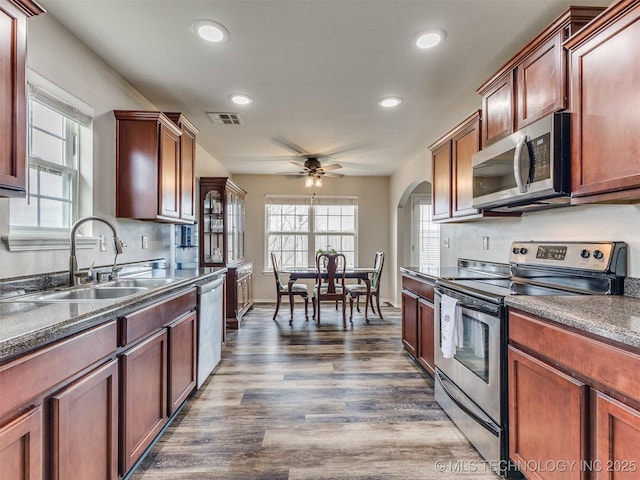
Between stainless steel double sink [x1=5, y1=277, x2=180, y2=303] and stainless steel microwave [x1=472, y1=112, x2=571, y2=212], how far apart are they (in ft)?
7.07

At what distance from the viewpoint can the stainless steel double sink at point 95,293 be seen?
1562 mm

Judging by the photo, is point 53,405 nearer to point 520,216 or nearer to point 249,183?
point 520,216

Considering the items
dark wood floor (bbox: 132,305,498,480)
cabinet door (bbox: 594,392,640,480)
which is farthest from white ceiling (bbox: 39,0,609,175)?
dark wood floor (bbox: 132,305,498,480)

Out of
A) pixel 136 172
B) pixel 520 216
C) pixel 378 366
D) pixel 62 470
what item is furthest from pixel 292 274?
pixel 62 470

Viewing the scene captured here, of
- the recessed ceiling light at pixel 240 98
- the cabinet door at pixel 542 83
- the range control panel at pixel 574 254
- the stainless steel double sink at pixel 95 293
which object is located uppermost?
the recessed ceiling light at pixel 240 98

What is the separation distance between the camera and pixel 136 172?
8.23 ft

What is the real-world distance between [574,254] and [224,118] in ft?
10.3

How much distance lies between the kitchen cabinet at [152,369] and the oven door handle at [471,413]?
1.76m

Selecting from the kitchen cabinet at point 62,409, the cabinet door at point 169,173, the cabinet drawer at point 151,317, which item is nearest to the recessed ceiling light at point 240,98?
the cabinet door at point 169,173

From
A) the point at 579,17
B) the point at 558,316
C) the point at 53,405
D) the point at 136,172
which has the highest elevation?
the point at 579,17

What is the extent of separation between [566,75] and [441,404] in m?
2.12

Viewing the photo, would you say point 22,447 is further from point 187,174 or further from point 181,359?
point 187,174

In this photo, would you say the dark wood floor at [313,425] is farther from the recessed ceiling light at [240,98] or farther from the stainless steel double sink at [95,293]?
the recessed ceiling light at [240,98]

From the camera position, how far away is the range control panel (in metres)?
1.68
